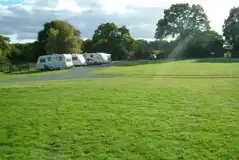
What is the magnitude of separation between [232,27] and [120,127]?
209 feet

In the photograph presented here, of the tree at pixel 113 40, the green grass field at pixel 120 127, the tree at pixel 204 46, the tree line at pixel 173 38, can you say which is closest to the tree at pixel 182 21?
the tree line at pixel 173 38

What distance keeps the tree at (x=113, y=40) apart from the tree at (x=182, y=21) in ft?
31.8

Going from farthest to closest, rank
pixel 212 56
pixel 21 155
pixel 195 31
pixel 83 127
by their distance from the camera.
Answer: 1. pixel 195 31
2. pixel 212 56
3. pixel 83 127
4. pixel 21 155

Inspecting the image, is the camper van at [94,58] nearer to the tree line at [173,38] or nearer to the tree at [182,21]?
the tree line at [173,38]

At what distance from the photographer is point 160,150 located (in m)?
4.67

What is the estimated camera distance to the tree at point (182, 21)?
66750mm

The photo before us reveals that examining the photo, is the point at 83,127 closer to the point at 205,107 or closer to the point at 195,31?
the point at 205,107

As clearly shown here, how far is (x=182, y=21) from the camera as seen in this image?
67938 millimetres

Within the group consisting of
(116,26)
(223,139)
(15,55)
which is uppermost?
(116,26)

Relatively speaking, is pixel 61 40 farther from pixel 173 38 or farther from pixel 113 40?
pixel 173 38

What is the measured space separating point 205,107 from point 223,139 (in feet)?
9.17

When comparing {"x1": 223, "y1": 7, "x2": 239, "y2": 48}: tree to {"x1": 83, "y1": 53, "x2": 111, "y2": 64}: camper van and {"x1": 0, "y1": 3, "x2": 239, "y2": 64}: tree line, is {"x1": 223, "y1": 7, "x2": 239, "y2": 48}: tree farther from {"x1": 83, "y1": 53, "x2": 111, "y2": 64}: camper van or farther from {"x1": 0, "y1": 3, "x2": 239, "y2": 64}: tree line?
{"x1": 83, "y1": 53, "x2": 111, "y2": 64}: camper van

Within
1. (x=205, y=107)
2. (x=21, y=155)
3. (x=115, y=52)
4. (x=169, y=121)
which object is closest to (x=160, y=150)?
(x=169, y=121)

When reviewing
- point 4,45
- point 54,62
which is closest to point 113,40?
point 4,45
